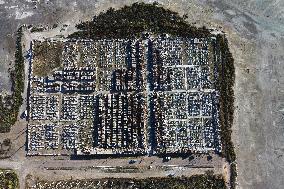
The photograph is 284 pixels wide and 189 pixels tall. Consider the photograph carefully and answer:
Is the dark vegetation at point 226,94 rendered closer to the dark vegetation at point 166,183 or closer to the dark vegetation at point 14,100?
the dark vegetation at point 166,183

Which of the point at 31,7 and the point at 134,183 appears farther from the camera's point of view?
the point at 31,7

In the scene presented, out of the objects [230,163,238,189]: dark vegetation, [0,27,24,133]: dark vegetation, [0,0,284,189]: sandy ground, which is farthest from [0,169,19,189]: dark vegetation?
[230,163,238,189]: dark vegetation

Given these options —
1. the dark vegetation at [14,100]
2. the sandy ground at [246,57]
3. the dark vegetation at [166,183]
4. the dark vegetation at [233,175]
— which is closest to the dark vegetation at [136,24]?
the sandy ground at [246,57]

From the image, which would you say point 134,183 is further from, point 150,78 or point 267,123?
point 267,123

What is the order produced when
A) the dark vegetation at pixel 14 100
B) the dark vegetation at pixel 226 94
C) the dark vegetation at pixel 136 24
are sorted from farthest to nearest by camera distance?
the dark vegetation at pixel 136 24, the dark vegetation at pixel 14 100, the dark vegetation at pixel 226 94

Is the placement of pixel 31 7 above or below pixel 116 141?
above

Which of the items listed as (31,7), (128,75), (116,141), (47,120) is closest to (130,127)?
(116,141)

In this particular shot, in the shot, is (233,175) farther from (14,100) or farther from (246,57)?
(14,100)
